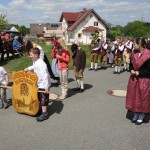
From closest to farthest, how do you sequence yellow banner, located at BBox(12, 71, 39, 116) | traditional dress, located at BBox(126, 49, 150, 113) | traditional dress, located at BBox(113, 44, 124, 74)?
traditional dress, located at BBox(126, 49, 150, 113) → yellow banner, located at BBox(12, 71, 39, 116) → traditional dress, located at BBox(113, 44, 124, 74)

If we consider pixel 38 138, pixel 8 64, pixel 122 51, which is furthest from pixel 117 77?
pixel 38 138

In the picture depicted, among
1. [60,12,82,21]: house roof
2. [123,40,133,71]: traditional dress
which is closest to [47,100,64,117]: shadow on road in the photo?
[123,40,133,71]: traditional dress

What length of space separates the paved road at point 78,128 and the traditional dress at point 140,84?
1.46 feet

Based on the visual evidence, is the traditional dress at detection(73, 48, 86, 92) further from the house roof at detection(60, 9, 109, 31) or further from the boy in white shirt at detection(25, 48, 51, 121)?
the house roof at detection(60, 9, 109, 31)

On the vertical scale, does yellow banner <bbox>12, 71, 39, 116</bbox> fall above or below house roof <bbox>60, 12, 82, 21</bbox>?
below

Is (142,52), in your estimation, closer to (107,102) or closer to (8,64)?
(107,102)

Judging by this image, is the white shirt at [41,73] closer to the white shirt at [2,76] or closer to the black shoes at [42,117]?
the black shoes at [42,117]

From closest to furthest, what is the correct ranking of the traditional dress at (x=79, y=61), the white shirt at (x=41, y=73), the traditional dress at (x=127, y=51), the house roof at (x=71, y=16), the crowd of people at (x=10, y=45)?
the white shirt at (x=41, y=73), the traditional dress at (x=79, y=61), the traditional dress at (x=127, y=51), the crowd of people at (x=10, y=45), the house roof at (x=71, y=16)

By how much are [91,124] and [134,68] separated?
58.7 inches

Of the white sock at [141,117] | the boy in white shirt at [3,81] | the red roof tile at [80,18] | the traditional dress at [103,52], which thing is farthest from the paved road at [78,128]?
the red roof tile at [80,18]

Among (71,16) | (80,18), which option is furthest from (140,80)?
(71,16)

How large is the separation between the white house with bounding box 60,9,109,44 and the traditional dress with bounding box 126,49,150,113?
52.0 meters

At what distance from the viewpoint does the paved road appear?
18.2 feet

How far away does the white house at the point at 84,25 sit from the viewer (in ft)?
193
